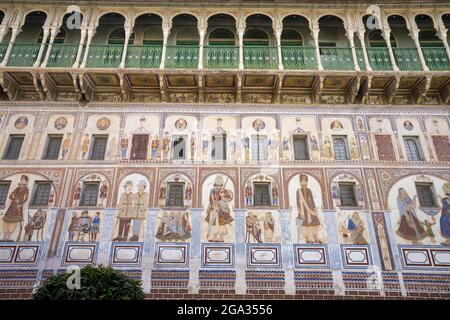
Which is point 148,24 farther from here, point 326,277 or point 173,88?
point 326,277

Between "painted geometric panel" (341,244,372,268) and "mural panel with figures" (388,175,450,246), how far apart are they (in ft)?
3.53

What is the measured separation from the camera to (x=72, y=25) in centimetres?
1449

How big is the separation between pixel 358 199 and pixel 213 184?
4466 millimetres

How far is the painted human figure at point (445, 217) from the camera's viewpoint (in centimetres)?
1177

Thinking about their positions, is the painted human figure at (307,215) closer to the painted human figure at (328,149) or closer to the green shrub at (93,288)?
the painted human figure at (328,149)

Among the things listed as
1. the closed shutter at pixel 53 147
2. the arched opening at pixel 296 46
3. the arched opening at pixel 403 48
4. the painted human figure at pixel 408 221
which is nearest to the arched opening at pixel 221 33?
the arched opening at pixel 296 46

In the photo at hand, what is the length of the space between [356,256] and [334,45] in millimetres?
7994

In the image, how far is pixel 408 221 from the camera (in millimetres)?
12000

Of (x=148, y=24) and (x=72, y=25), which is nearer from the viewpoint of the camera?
(x=72, y=25)

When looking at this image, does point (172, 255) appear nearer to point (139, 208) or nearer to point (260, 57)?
point (139, 208)

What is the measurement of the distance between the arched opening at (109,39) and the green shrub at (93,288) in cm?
792

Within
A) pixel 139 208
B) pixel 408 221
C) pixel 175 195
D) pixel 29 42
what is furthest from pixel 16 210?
pixel 408 221

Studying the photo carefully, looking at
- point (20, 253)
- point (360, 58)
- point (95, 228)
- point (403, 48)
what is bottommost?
point (20, 253)
